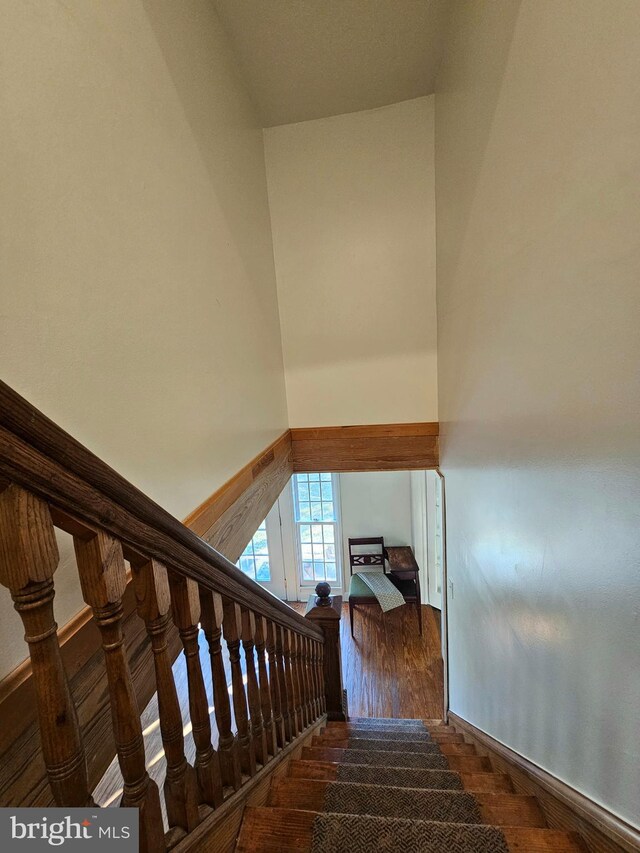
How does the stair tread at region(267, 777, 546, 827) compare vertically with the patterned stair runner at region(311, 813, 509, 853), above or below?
below

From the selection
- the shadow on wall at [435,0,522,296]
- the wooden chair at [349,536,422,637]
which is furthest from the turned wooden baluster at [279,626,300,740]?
the wooden chair at [349,536,422,637]

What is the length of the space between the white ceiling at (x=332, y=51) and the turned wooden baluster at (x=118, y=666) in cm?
252

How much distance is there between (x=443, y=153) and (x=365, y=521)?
436 centimetres

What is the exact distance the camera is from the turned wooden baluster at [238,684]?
91cm

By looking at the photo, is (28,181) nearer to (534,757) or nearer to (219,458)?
(219,458)

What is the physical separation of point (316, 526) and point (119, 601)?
506 cm

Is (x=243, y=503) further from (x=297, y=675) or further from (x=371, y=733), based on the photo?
(x=371, y=733)

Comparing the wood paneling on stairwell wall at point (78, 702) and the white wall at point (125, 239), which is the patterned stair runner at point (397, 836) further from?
the white wall at point (125, 239)

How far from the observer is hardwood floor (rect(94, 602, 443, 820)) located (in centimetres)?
301

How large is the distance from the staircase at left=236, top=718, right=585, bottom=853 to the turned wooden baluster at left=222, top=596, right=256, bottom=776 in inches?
4.2

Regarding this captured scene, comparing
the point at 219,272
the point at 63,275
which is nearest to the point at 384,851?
the point at 63,275

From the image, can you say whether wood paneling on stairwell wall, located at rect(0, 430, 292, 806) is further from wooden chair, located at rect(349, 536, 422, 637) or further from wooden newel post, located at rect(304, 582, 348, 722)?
wooden chair, located at rect(349, 536, 422, 637)

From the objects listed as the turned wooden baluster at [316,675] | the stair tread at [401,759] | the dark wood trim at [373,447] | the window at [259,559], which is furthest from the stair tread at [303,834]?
the window at [259,559]

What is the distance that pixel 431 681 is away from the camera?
369 cm
